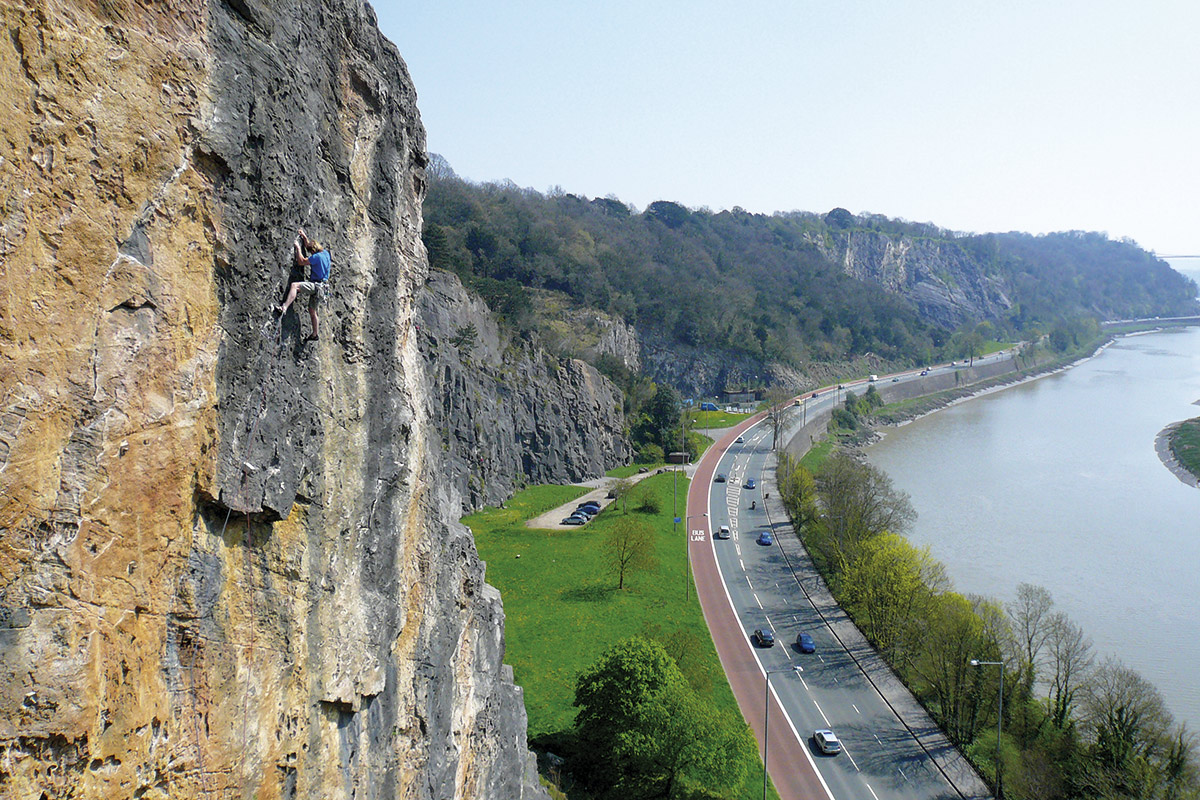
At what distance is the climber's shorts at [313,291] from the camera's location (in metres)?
6.95

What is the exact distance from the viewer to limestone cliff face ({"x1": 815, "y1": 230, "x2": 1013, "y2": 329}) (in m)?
123

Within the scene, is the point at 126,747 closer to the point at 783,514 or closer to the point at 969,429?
the point at 783,514

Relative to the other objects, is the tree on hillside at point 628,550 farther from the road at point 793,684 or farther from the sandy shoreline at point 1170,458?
the sandy shoreline at point 1170,458

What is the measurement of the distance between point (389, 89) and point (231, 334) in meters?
4.03

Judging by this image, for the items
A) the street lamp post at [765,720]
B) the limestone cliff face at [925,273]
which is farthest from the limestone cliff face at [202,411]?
the limestone cliff face at [925,273]

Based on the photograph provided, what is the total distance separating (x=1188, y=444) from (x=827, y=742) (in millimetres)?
50499

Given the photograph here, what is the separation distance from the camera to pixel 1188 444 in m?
55.4

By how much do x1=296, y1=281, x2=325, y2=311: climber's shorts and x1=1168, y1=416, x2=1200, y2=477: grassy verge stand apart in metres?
59.9

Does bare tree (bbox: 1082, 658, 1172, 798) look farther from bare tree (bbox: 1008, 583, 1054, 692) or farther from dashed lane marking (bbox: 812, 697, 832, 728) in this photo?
dashed lane marking (bbox: 812, 697, 832, 728)

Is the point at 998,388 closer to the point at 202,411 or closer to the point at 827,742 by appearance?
the point at 827,742

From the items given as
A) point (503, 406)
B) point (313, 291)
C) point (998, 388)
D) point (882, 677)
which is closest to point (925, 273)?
point (998, 388)

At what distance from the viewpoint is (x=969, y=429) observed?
66312 millimetres

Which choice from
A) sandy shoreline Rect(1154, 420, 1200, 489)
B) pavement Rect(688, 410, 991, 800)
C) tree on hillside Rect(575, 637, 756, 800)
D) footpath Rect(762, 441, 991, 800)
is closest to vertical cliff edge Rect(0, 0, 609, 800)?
tree on hillside Rect(575, 637, 756, 800)

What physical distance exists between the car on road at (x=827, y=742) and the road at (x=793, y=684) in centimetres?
16
